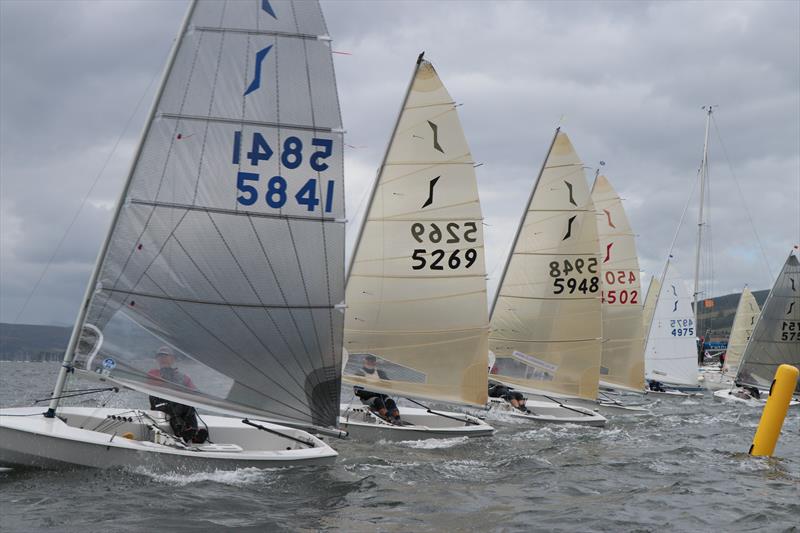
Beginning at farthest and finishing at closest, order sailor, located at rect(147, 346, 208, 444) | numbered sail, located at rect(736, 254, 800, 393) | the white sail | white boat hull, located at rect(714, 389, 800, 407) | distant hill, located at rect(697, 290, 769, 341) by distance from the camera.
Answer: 1. distant hill, located at rect(697, 290, 769, 341)
2. the white sail
3. numbered sail, located at rect(736, 254, 800, 393)
4. white boat hull, located at rect(714, 389, 800, 407)
5. sailor, located at rect(147, 346, 208, 444)

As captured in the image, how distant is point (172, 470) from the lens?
34.1ft

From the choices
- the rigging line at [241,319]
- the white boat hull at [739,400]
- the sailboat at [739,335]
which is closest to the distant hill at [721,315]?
the sailboat at [739,335]

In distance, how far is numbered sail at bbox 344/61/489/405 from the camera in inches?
653

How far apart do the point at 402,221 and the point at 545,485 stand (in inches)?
258

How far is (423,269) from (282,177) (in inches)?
242

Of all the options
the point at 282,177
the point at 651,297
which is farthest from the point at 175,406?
the point at 651,297

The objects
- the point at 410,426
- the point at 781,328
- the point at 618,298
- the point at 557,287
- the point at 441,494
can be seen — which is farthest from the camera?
the point at 781,328

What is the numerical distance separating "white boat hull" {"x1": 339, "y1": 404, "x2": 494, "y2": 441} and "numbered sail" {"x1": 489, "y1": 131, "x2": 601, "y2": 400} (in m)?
4.91

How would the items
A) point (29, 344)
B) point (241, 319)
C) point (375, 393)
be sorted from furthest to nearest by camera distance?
point (29, 344) → point (375, 393) → point (241, 319)

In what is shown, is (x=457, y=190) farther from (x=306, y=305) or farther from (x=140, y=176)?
(x=140, y=176)

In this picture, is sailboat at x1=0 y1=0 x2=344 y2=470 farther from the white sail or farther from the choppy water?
the white sail

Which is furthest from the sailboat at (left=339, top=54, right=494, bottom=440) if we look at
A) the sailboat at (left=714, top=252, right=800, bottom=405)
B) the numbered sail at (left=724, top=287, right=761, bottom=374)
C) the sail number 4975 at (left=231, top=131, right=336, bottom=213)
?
the numbered sail at (left=724, top=287, right=761, bottom=374)

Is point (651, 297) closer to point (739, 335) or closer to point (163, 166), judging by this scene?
point (739, 335)

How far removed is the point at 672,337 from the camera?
36.7 metres
